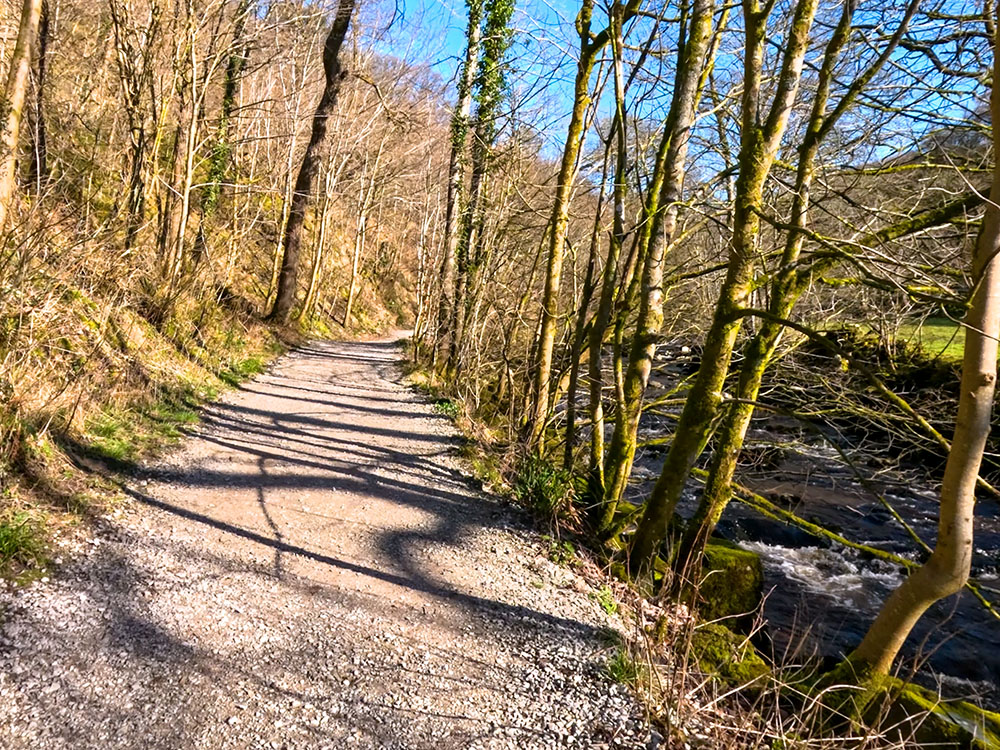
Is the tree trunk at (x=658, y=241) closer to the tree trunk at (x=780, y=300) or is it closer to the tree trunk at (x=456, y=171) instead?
the tree trunk at (x=780, y=300)

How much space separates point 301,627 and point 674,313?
6495mm

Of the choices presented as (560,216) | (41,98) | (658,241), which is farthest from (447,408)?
(41,98)

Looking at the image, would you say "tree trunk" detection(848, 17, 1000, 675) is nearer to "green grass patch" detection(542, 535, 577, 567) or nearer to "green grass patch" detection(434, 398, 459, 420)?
"green grass patch" detection(542, 535, 577, 567)

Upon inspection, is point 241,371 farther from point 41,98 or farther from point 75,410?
point 75,410

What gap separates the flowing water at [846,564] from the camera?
6836mm

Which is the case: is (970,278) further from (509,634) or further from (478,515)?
(478,515)

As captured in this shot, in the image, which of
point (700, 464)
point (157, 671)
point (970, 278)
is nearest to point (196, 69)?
point (157, 671)

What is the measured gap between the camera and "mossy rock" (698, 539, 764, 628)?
20.6 ft

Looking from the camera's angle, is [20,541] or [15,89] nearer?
[20,541]

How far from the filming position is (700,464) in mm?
13430

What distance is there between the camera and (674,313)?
28.6 ft

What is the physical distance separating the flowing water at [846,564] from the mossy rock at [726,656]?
597 millimetres

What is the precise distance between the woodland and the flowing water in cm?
8

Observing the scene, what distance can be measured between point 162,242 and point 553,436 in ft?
22.9
